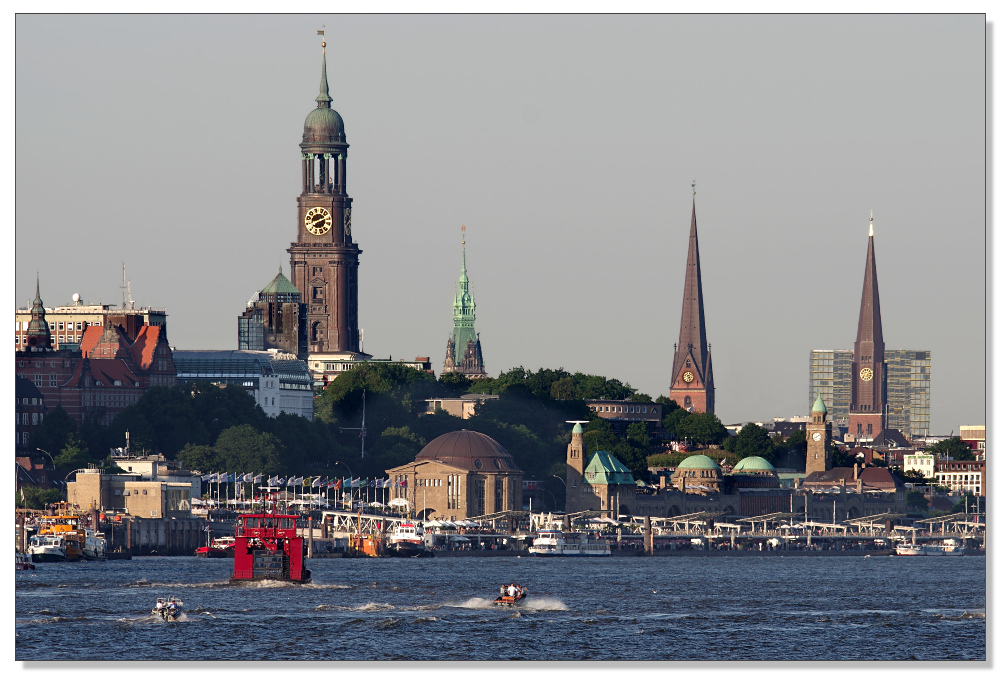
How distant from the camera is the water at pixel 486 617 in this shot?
81.6 m

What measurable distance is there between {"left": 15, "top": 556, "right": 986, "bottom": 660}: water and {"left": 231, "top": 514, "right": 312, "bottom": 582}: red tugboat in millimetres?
1427

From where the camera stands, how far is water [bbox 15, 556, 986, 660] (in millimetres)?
81625

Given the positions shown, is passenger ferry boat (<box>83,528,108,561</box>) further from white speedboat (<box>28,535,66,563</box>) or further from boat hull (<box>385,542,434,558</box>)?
boat hull (<box>385,542,434,558</box>)

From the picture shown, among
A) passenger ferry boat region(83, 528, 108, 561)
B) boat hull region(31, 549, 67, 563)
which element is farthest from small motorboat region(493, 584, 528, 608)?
passenger ferry boat region(83, 528, 108, 561)

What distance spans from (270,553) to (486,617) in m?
24.4

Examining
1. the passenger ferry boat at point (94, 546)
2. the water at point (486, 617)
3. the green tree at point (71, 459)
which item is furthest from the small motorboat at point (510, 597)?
the green tree at point (71, 459)

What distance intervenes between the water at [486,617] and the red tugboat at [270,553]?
4.68 feet

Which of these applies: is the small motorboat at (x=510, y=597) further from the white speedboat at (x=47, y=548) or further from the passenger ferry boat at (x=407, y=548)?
the passenger ferry boat at (x=407, y=548)

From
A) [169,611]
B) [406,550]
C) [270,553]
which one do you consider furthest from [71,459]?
[169,611]

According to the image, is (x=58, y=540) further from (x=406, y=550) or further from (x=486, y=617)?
(x=486, y=617)

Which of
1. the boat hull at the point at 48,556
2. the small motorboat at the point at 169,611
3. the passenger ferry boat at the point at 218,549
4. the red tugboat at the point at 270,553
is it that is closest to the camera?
the small motorboat at the point at 169,611

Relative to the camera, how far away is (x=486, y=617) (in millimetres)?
95375

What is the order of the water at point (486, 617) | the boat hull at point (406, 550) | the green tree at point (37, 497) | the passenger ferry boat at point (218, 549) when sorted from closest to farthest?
the water at point (486, 617), the passenger ferry boat at point (218, 549), the green tree at point (37, 497), the boat hull at point (406, 550)
